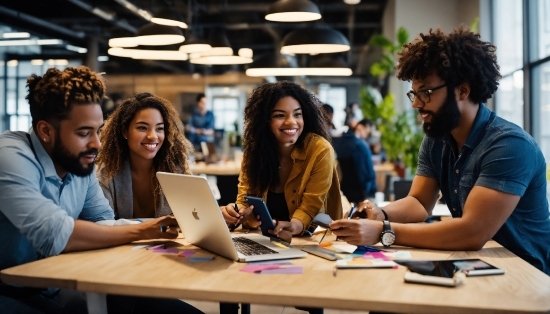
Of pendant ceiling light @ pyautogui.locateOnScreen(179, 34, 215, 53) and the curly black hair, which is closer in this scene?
the curly black hair

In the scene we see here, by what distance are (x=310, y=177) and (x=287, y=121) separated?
0.30 meters

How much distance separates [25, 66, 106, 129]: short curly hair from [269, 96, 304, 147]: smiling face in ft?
3.31

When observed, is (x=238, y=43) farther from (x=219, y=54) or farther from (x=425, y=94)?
(x=425, y=94)

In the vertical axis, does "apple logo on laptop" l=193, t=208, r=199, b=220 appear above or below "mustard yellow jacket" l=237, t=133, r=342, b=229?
below

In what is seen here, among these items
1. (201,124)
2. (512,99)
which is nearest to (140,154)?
(512,99)

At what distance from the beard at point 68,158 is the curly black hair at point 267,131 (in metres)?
1.06

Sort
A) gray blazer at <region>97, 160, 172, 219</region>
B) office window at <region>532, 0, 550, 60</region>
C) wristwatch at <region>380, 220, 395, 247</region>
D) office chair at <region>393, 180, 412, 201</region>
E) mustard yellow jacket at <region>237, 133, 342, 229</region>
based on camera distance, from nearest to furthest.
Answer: wristwatch at <region>380, 220, 395, 247</region> → mustard yellow jacket at <region>237, 133, 342, 229</region> → gray blazer at <region>97, 160, 172, 219</region> → office chair at <region>393, 180, 412, 201</region> → office window at <region>532, 0, 550, 60</region>

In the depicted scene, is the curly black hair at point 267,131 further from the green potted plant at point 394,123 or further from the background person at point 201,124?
the background person at point 201,124

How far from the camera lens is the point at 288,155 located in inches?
131

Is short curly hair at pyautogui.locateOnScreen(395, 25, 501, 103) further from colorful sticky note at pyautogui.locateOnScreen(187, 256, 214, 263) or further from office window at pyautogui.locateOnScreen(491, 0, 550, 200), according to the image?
office window at pyautogui.locateOnScreen(491, 0, 550, 200)

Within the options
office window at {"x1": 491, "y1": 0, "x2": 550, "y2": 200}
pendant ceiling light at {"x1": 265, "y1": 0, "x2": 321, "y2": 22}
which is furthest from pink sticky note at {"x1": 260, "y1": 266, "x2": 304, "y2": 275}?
office window at {"x1": 491, "y1": 0, "x2": 550, "y2": 200}

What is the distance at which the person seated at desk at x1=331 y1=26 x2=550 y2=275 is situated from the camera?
2324mm

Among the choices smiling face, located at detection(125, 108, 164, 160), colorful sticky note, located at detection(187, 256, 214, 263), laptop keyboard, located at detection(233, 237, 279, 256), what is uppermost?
smiling face, located at detection(125, 108, 164, 160)

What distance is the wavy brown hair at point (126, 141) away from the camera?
11.5 ft
